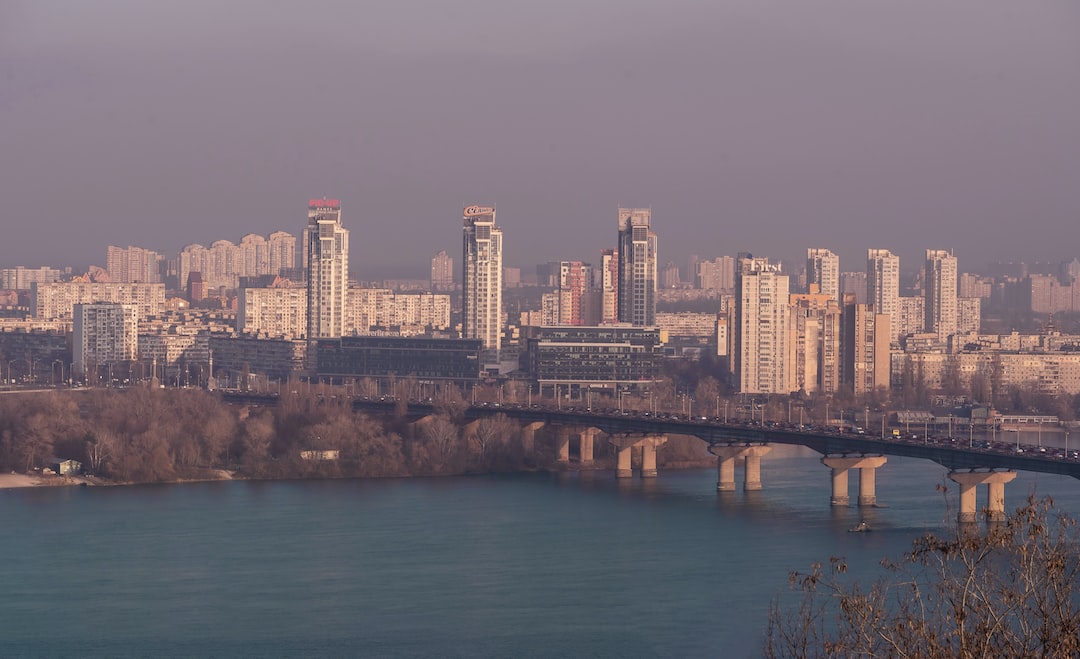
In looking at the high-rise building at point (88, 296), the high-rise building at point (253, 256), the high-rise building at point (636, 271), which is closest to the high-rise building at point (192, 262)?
the high-rise building at point (253, 256)

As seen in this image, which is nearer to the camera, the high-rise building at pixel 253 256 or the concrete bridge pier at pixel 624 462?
the concrete bridge pier at pixel 624 462

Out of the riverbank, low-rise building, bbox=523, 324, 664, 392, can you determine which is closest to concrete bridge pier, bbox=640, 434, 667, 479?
the riverbank

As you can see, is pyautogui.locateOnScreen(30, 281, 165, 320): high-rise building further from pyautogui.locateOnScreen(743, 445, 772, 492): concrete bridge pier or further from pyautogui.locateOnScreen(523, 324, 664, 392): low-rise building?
pyautogui.locateOnScreen(743, 445, 772, 492): concrete bridge pier

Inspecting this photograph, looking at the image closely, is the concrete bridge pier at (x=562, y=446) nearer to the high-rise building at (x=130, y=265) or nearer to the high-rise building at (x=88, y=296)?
the high-rise building at (x=88, y=296)

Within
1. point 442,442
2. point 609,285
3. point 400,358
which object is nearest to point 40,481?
point 442,442

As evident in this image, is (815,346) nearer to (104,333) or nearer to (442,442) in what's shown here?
(442,442)

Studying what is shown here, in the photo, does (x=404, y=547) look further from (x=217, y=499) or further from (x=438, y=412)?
(x=438, y=412)

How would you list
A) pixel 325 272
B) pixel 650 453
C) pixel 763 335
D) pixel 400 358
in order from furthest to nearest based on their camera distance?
pixel 325 272 → pixel 400 358 → pixel 763 335 → pixel 650 453
